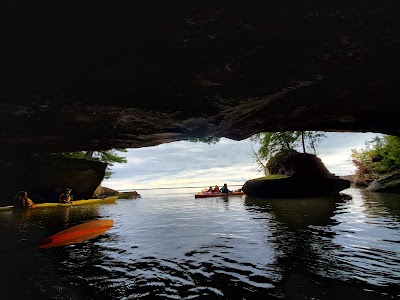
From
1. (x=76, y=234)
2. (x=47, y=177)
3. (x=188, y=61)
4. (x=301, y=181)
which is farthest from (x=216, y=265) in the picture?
(x=47, y=177)

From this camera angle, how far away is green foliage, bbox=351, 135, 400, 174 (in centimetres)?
2792

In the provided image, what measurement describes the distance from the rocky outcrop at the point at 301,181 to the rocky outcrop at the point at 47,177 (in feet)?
57.1

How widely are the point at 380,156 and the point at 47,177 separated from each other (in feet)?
126

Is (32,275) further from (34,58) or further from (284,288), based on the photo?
(284,288)

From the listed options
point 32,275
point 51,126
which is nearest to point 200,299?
point 32,275

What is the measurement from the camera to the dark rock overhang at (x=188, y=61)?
16.2 ft

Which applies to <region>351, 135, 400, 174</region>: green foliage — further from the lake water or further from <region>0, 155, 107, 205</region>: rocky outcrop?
<region>0, 155, 107, 205</region>: rocky outcrop

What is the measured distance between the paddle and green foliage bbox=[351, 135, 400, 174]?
29.3 meters

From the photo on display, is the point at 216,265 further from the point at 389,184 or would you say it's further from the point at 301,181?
the point at 389,184

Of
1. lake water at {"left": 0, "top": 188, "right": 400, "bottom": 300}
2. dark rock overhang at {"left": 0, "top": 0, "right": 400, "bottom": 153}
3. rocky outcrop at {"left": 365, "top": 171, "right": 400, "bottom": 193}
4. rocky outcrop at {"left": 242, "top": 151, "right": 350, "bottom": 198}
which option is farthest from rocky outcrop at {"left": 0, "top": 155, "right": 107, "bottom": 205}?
rocky outcrop at {"left": 365, "top": 171, "right": 400, "bottom": 193}

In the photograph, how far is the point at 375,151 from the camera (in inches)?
1270

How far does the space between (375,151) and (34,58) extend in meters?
37.0

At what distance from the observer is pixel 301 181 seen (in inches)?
947

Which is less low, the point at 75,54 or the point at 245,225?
the point at 75,54
